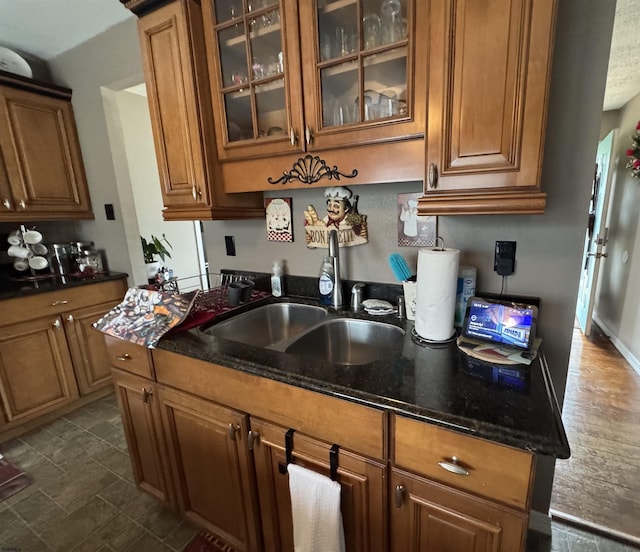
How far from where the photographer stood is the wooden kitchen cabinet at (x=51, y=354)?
1.96 metres

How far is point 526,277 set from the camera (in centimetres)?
112

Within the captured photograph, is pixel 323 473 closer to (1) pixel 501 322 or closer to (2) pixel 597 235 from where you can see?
(1) pixel 501 322

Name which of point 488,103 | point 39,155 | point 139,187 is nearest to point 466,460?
point 488,103

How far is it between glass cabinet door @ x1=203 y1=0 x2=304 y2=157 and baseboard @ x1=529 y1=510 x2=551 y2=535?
176 centimetres

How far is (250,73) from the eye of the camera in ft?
3.97

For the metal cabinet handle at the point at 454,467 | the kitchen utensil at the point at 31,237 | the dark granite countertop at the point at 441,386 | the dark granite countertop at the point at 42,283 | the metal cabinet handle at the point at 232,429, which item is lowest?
the metal cabinet handle at the point at 232,429

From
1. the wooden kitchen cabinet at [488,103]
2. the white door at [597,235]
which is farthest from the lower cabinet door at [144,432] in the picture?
the white door at [597,235]

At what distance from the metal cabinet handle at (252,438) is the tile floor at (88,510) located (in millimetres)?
712

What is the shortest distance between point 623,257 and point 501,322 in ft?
10.2

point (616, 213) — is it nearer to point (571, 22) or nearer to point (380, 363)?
point (571, 22)

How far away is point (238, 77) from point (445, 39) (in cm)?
78

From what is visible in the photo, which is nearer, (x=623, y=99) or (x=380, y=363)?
(x=380, y=363)

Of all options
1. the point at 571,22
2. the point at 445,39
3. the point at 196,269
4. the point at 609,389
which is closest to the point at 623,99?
the point at 609,389

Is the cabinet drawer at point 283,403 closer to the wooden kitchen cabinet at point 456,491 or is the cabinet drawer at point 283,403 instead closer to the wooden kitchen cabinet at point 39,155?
the wooden kitchen cabinet at point 456,491
